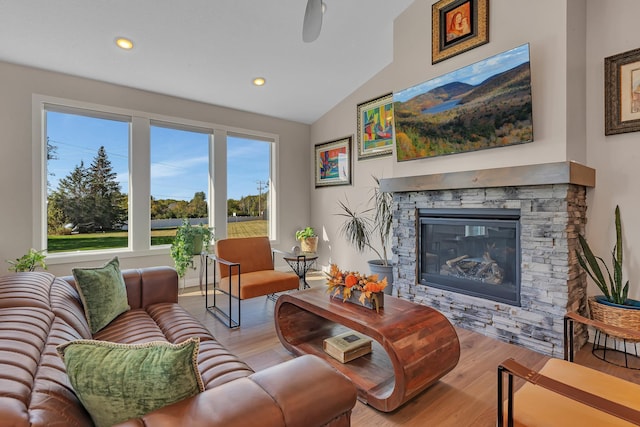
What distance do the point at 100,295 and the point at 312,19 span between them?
2.46m

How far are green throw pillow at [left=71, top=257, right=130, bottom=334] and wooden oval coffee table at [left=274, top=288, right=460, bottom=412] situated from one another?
1220 mm

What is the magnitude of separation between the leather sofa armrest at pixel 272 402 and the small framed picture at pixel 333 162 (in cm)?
423

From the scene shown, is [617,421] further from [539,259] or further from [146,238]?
[146,238]

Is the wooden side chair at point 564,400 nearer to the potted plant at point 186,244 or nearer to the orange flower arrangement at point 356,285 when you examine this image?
the orange flower arrangement at point 356,285

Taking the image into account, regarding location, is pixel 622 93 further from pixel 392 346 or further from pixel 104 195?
pixel 104 195

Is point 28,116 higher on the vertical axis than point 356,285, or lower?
higher

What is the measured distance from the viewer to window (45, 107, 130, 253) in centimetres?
385

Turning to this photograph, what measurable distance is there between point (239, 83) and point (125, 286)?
3066 mm

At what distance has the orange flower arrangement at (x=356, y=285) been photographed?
2178 mm

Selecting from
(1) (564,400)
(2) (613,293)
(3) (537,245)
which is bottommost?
(1) (564,400)

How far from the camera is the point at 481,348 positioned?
2699 mm

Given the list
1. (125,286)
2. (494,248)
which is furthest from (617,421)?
(125,286)

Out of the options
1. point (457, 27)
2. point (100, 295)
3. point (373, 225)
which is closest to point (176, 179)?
point (100, 295)

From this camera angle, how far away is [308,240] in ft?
18.0
